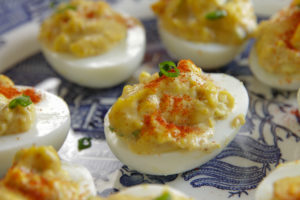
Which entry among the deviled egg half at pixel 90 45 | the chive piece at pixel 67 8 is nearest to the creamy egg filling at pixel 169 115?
the deviled egg half at pixel 90 45

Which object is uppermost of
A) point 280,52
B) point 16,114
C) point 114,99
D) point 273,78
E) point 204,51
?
point 16,114

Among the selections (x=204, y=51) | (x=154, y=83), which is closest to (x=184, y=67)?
(x=154, y=83)

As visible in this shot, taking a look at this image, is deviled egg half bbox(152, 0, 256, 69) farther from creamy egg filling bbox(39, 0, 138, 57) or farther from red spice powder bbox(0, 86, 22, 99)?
red spice powder bbox(0, 86, 22, 99)

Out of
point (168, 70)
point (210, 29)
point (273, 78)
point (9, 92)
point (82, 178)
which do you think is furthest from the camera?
point (210, 29)

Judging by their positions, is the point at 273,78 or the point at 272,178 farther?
the point at 273,78

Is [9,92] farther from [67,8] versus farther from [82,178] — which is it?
[67,8]

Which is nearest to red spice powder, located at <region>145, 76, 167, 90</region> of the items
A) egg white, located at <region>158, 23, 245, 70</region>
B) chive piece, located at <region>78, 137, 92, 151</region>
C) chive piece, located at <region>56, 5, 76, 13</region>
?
chive piece, located at <region>78, 137, 92, 151</region>
